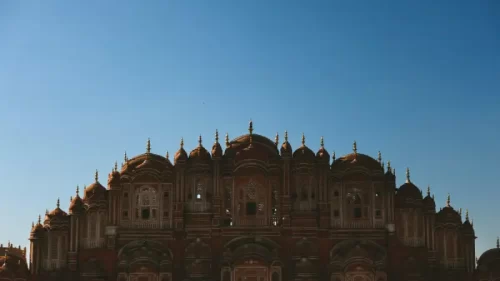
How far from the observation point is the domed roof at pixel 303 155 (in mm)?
64188

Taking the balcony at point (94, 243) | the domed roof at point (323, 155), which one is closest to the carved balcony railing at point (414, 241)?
the domed roof at point (323, 155)

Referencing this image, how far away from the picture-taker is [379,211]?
2516 inches

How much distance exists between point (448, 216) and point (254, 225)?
1160 cm

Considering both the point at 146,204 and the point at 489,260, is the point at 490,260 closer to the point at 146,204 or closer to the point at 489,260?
the point at 489,260

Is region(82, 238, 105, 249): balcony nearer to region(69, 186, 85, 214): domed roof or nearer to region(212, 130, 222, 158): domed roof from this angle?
region(69, 186, 85, 214): domed roof

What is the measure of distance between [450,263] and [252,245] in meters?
11.9

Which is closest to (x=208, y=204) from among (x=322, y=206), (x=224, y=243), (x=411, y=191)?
(x=224, y=243)

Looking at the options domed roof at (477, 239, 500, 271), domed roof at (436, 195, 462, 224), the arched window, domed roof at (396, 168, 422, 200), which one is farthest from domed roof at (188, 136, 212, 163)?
domed roof at (477, 239, 500, 271)

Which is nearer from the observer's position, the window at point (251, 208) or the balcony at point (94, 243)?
the balcony at point (94, 243)

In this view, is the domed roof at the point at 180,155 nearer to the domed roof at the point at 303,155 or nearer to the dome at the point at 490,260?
the domed roof at the point at 303,155

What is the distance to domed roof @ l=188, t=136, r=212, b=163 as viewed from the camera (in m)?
64.6

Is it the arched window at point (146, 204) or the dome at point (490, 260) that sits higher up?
the arched window at point (146, 204)

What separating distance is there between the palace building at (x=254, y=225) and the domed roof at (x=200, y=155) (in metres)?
0.10

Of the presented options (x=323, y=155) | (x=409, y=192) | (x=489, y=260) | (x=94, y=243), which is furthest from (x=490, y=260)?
(x=94, y=243)
